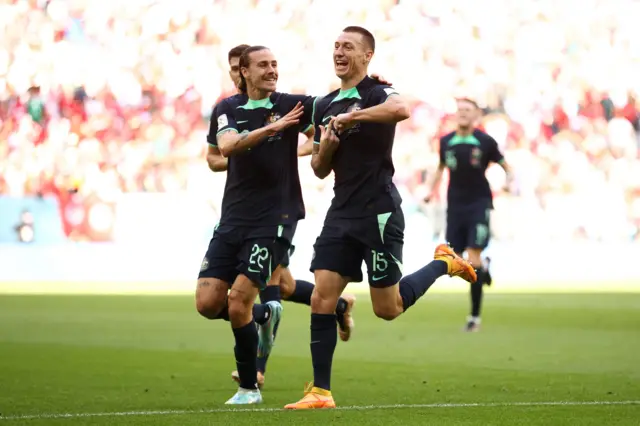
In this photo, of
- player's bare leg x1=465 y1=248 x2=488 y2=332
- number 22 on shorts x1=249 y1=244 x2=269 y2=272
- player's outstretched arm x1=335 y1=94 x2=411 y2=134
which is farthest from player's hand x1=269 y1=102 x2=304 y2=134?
player's bare leg x1=465 y1=248 x2=488 y2=332

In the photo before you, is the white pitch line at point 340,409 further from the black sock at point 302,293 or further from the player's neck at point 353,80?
the black sock at point 302,293

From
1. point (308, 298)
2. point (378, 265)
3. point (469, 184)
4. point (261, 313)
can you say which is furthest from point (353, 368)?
point (469, 184)

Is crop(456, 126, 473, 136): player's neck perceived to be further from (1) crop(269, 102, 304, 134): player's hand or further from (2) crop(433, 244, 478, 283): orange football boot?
(1) crop(269, 102, 304, 134): player's hand

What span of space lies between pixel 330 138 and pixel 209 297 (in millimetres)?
1214

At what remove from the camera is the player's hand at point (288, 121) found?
663 centimetres

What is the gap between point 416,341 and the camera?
452 inches

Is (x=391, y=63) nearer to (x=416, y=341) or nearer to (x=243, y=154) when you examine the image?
(x=416, y=341)

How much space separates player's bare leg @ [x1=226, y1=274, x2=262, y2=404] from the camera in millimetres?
6848

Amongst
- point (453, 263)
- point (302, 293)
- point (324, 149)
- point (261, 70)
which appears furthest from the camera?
point (302, 293)

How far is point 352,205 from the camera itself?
6.71 metres

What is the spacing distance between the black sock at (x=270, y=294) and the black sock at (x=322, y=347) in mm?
1238

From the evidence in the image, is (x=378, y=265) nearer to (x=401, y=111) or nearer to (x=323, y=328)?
(x=323, y=328)

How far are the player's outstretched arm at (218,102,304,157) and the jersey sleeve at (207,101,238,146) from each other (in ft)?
0.26

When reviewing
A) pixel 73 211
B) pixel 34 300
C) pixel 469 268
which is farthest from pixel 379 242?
pixel 73 211
